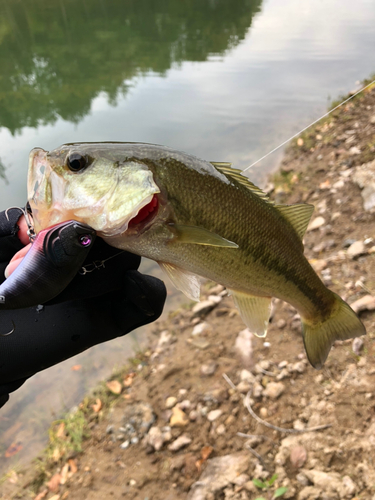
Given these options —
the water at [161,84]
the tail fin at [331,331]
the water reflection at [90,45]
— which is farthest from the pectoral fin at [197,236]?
the water reflection at [90,45]

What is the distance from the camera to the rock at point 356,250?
381 centimetres

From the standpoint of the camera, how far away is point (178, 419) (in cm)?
326

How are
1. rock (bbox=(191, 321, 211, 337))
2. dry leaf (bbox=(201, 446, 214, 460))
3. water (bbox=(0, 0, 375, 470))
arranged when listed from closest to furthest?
dry leaf (bbox=(201, 446, 214, 460)), rock (bbox=(191, 321, 211, 337)), water (bbox=(0, 0, 375, 470))

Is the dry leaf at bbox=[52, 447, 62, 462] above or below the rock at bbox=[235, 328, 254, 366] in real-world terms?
below

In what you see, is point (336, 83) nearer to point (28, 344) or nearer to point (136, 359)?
point (136, 359)

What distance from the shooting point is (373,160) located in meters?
5.13

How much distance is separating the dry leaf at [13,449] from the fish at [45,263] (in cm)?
326

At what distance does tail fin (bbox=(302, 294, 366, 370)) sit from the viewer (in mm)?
2211

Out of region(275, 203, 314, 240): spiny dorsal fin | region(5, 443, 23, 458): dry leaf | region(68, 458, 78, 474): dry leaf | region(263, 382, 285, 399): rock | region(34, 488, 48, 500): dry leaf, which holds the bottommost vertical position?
region(5, 443, 23, 458): dry leaf

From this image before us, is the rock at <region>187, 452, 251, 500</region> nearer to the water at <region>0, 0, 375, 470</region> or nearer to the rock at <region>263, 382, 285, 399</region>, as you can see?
the rock at <region>263, 382, 285, 399</region>

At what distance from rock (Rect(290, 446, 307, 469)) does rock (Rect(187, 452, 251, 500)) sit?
31 centimetres

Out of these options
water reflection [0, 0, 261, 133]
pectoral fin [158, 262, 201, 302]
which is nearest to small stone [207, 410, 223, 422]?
pectoral fin [158, 262, 201, 302]

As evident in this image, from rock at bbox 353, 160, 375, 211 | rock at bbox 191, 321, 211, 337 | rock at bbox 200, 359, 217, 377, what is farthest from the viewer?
rock at bbox 353, 160, 375, 211

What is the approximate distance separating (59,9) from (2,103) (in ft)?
55.6
